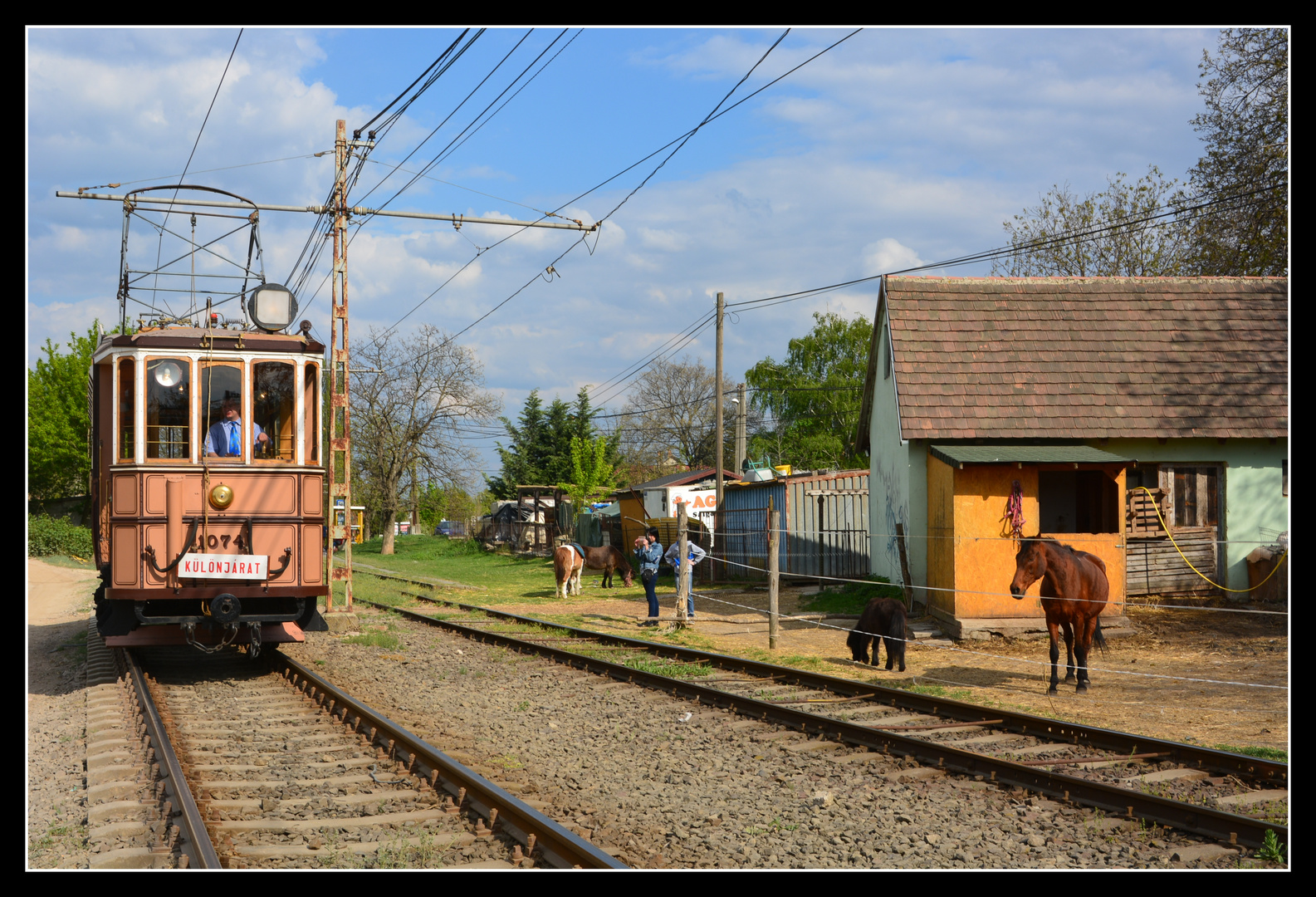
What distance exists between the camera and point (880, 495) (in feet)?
66.7

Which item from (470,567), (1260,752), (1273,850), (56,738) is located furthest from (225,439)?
(470,567)

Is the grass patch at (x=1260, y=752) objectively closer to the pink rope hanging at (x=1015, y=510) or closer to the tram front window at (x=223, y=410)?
the pink rope hanging at (x=1015, y=510)

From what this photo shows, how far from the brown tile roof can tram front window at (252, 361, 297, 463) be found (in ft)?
34.2

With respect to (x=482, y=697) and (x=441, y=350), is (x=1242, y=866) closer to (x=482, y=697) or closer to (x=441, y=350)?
(x=482, y=697)

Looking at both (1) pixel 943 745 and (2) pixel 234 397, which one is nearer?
(1) pixel 943 745

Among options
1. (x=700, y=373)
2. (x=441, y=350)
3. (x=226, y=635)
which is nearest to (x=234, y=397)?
(x=226, y=635)

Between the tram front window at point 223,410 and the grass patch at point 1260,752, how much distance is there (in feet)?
32.8

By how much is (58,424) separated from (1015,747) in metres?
43.6

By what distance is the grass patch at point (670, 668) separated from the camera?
39.2 ft

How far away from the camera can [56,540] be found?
36.4 m

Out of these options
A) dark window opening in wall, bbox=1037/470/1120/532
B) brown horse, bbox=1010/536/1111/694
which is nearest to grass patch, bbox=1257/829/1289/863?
brown horse, bbox=1010/536/1111/694

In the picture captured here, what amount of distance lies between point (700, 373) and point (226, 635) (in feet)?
209

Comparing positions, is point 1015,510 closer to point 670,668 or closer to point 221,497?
point 670,668

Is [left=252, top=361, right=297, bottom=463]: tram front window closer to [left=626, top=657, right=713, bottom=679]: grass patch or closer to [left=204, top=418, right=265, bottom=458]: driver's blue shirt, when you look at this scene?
[left=204, top=418, right=265, bottom=458]: driver's blue shirt
